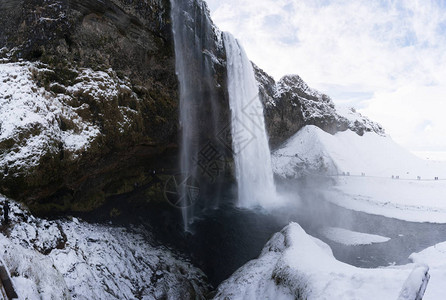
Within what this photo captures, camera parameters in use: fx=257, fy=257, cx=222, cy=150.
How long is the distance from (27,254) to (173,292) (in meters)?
6.09

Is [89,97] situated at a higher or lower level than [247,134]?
higher

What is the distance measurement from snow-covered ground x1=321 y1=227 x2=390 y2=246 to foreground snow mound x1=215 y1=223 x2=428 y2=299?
366 centimetres

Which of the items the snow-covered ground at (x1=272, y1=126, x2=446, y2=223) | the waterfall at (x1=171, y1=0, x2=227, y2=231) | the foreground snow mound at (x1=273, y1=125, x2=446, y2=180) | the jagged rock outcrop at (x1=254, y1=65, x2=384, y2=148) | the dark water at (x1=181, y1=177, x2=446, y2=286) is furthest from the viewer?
the jagged rock outcrop at (x1=254, y1=65, x2=384, y2=148)

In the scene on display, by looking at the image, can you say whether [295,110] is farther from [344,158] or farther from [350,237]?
[350,237]

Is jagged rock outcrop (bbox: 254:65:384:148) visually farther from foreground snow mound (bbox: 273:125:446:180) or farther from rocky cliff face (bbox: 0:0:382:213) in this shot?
rocky cliff face (bbox: 0:0:382:213)

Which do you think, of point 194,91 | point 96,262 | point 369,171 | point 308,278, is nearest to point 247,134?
point 194,91

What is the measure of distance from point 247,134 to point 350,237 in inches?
450

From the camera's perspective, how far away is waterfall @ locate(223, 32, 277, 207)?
67.3 feet

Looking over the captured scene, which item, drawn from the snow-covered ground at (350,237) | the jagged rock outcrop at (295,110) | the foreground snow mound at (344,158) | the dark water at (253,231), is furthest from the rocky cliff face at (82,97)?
the foreground snow mound at (344,158)

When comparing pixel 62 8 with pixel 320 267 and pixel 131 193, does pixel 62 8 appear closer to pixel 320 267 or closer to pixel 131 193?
pixel 131 193

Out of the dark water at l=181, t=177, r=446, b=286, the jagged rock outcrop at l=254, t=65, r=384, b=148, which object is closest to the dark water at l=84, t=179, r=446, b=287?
the dark water at l=181, t=177, r=446, b=286

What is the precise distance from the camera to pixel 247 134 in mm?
23000

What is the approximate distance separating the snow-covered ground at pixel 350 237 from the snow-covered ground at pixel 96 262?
858 cm

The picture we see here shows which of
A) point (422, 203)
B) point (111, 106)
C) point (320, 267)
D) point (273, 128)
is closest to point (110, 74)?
point (111, 106)
